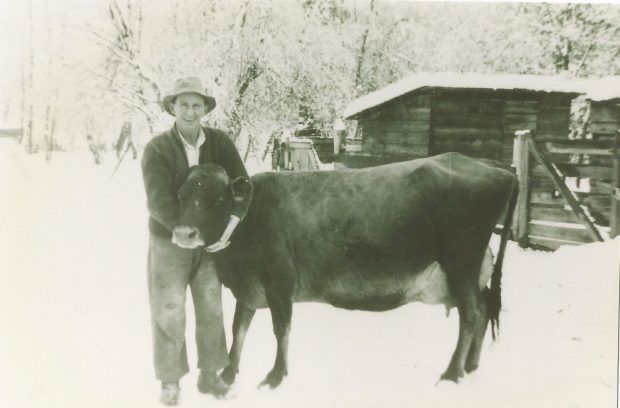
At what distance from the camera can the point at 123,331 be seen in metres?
3.22

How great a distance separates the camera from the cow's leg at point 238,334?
2980 millimetres

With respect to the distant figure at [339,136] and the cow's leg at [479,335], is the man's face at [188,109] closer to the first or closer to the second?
the distant figure at [339,136]

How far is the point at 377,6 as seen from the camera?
3.38 meters

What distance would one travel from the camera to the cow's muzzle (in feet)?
8.32

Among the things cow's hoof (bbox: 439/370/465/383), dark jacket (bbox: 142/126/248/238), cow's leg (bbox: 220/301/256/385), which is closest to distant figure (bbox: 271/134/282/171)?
dark jacket (bbox: 142/126/248/238)

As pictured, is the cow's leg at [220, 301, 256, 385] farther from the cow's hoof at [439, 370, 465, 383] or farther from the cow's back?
the cow's hoof at [439, 370, 465, 383]

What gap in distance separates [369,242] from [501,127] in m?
1.41

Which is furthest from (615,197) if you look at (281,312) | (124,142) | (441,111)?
(124,142)

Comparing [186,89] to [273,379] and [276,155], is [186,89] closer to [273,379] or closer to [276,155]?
[276,155]

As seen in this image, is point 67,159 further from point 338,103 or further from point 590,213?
point 590,213

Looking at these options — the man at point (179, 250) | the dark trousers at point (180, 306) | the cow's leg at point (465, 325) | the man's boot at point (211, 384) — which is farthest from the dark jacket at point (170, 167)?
the cow's leg at point (465, 325)

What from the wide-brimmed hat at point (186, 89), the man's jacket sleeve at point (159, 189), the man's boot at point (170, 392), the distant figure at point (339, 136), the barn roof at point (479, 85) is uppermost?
the barn roof at point (479, 85)

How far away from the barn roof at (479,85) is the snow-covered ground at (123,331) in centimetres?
129

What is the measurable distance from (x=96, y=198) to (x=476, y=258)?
229cm
